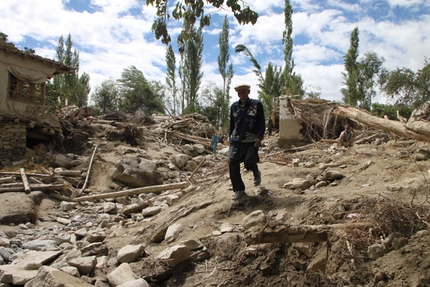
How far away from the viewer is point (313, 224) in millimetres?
2998

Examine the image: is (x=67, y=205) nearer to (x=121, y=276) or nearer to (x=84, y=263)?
(x=84, y=263)

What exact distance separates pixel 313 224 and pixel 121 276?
179 cm

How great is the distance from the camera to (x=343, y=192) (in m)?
3.60

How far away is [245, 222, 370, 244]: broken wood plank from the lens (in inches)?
105

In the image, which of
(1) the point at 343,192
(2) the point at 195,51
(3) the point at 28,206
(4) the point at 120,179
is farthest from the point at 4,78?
(2) the point at 195,51

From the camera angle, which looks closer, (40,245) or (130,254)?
(130,254)

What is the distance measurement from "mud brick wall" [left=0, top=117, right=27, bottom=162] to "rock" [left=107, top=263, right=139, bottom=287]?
9.53 m

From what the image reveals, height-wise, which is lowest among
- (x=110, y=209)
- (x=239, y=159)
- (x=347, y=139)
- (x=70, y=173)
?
(x=110, y=209)

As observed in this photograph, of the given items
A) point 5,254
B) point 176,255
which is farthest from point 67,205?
point 176,255

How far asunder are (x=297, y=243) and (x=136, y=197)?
5.70 meters

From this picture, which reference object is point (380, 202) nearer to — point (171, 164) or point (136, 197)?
point (136, 197)

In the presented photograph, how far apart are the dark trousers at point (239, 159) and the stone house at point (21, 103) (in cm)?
942

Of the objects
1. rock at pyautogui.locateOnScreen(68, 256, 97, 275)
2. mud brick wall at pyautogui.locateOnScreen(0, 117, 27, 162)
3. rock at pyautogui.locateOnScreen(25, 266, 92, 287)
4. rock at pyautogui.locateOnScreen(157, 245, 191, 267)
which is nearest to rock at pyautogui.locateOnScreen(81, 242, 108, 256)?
rock at pyautogui.locateOnScreen(68, 256, 97, 275)

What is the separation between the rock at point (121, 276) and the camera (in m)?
3.02
